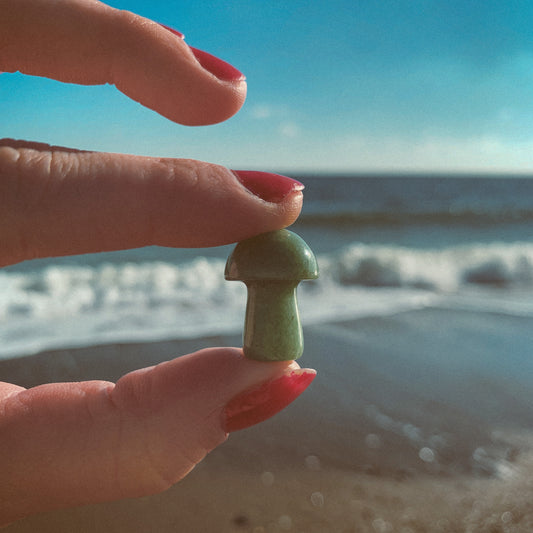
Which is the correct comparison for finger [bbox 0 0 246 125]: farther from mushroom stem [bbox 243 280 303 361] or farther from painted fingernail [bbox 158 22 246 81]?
mushroom stem [bbox 243 280 303 361]

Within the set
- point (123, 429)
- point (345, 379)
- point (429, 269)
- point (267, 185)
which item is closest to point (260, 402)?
point (123, 429)

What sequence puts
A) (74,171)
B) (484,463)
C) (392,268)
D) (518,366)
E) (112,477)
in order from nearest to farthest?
(74,171) → (112,477) → (484,463) → (518,366) → (392,268)

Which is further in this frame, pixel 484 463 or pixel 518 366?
pixel 518 366

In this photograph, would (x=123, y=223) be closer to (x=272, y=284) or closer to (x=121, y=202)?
(x=121, y=202)

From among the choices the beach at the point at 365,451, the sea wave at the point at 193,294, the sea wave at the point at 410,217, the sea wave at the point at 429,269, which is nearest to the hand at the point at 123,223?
the beach at the point at 365,451

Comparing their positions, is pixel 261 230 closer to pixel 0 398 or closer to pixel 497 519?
pixel 0 398

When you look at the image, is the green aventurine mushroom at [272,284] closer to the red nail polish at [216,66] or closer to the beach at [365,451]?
the red nail polish at [216,66]

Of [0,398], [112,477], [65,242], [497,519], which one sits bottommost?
[497,519]

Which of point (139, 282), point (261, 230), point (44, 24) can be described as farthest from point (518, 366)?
point (139, 282)
